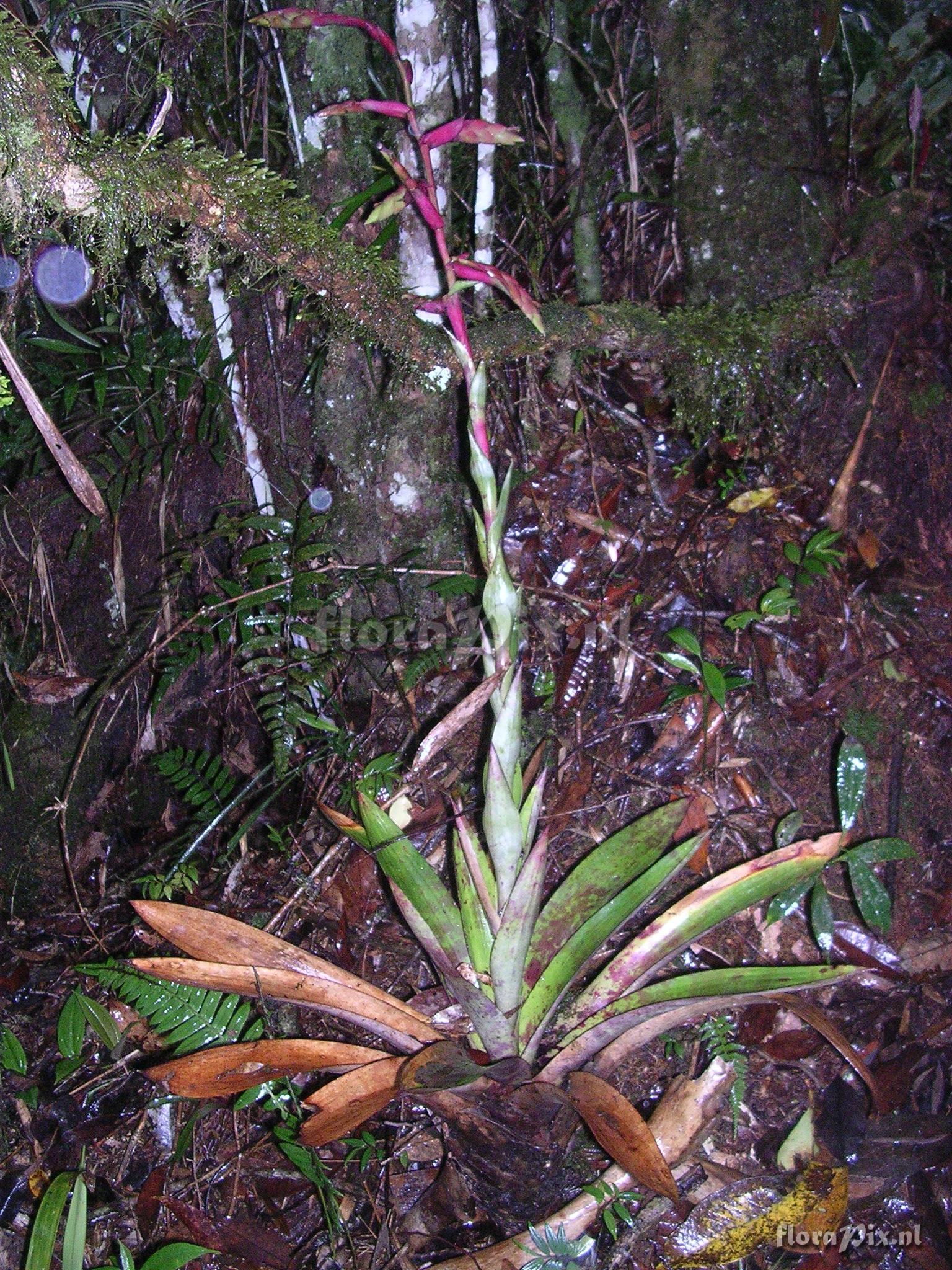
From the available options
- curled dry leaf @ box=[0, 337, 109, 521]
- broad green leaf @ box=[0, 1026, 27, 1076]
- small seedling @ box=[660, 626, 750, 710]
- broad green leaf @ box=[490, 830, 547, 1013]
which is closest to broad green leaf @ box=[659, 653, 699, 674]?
small seedling @ box=[660, 626, 750, 710]

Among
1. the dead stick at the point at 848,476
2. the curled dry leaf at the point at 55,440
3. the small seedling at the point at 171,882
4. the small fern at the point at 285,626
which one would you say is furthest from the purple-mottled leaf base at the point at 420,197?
the small seedling at the point at 171,882

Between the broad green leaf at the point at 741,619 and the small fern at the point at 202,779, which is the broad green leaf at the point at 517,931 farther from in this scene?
the small fern at the point at 202,779

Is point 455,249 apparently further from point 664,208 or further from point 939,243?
point 939,243

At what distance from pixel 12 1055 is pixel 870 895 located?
2039 millimetres

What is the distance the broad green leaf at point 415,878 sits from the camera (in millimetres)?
1418

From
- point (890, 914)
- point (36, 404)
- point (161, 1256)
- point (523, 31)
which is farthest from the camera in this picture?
point (523, 31)

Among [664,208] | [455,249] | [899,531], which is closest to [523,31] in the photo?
[664,208]

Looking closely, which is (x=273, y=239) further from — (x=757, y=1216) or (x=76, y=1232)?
(x=757, y=1216)

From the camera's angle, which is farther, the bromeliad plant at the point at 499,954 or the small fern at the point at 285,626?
the small fern at the point at 285,626

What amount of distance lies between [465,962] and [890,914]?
3.21 ft

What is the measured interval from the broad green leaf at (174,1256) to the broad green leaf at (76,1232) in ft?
0.42

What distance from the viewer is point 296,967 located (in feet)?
4.67

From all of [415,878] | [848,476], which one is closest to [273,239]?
[415,878]

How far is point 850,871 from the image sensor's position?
5.67ft
